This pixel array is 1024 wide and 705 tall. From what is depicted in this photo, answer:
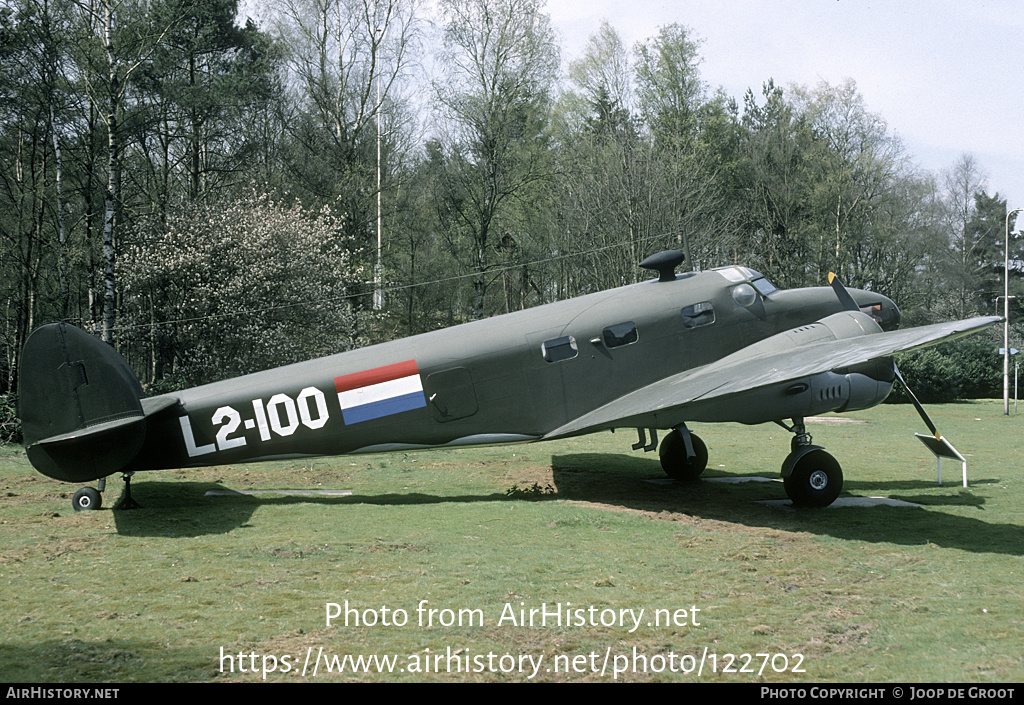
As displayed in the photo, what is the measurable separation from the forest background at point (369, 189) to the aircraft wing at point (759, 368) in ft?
42.8

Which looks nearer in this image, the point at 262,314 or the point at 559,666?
the point at 559,666

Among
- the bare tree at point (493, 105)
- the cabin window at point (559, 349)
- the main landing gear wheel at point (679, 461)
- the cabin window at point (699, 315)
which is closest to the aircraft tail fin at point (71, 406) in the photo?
the cabin window at point (559, 349)

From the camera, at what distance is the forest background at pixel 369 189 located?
1071 inches

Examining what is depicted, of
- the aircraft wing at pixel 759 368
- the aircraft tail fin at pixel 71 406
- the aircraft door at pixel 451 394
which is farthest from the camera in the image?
the aircraft door at pixel 451 394

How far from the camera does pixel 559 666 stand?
541 cm

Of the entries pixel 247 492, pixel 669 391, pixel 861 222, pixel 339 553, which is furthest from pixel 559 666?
pixel 861 222

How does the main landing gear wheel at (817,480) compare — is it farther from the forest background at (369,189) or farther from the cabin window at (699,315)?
the forest background at (369,189)

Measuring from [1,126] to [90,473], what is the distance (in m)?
25.0

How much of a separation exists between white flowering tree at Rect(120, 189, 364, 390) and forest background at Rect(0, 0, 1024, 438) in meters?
0.10

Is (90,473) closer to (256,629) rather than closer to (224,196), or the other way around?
(256,629)

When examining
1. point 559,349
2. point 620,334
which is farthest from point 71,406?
point 620,334

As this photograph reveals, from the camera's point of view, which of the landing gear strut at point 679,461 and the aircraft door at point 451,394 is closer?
the aircraft door at point 451,394

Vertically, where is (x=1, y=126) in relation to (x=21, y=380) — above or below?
above

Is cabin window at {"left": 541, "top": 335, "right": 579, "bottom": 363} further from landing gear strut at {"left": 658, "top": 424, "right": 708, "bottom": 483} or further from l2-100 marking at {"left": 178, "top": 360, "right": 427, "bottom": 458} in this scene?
landing gear strut at {"left": 658, "top": 424, "right": 708, "bottom": 483}
